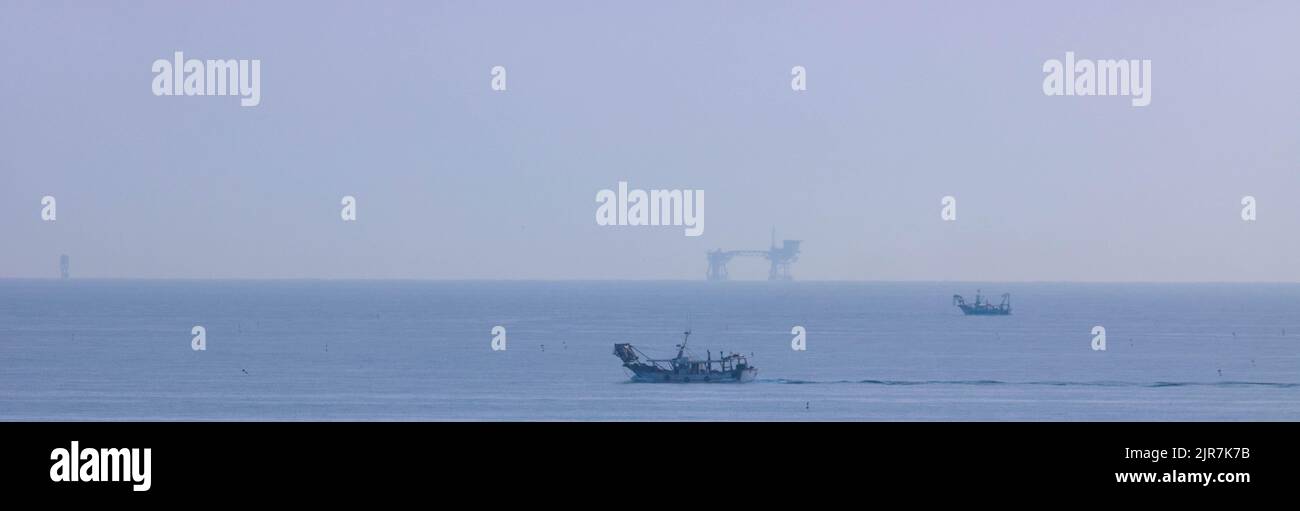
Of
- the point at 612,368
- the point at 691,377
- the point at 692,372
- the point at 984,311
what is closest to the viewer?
the point at 691,377

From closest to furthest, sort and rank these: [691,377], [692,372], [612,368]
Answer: [691,377] < [692,372] < [612,368]

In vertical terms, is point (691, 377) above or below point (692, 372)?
below

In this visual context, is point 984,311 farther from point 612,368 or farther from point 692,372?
point 692,372

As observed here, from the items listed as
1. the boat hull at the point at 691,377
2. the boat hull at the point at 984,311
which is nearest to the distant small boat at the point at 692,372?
the boat hull at the point at 691,377

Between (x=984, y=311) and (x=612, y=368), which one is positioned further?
(x=984, y=311)

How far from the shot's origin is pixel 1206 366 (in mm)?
90125

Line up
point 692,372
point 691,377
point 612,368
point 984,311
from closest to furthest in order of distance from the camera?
point 691,377
point 692,372
point 612,368
point 984,311

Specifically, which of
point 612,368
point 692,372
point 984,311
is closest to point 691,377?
point 692,372

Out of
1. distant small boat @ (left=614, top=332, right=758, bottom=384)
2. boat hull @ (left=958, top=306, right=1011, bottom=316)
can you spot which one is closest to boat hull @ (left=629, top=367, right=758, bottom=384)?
distant small boat @ (left=614, top=332, right=758, bottom=384)

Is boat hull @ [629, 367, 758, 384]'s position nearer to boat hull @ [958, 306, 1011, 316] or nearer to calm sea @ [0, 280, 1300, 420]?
calm sea @ [0, 280, 1300, 420]
